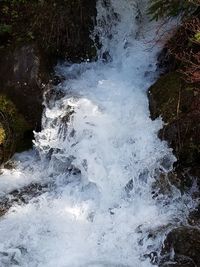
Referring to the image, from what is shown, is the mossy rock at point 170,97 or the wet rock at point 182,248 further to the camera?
the mossy rock at point 170,97

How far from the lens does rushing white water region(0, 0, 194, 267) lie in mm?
6758

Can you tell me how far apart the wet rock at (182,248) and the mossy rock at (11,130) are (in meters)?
3.34

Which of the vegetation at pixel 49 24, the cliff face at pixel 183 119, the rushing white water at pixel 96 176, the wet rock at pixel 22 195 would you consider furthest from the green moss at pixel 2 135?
the cliff face at pixel 183 119

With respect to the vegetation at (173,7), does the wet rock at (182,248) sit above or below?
below

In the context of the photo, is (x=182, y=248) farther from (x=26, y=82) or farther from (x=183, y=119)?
(x=26, y=82)

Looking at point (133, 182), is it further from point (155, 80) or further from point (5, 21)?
point (5, 21)

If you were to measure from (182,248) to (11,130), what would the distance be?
3.77 meters

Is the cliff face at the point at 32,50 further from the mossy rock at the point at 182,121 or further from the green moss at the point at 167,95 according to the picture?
the mossy rock at the point at 182,121

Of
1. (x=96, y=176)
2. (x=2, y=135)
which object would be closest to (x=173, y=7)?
(x=96, y=176)

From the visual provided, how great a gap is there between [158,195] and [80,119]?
6.27ft

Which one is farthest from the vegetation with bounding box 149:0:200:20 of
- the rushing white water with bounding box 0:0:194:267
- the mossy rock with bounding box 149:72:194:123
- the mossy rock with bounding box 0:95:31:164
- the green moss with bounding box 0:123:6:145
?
the green moss with bounding box 0:123:6:145

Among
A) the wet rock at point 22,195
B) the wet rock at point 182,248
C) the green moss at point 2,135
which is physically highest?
the wet rock at point 182,248

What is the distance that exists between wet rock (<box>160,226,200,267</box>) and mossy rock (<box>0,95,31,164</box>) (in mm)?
3342

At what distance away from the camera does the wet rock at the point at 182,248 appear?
633cm
